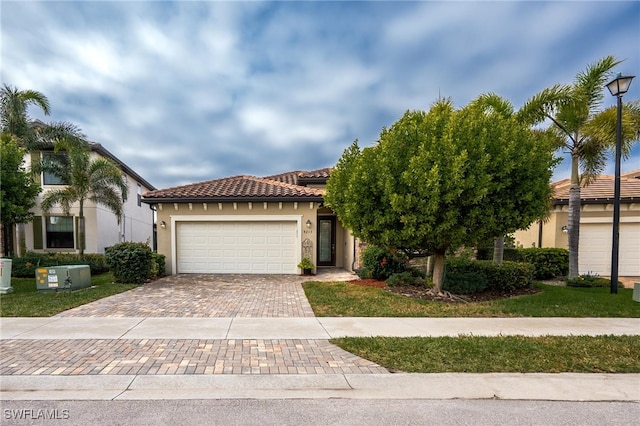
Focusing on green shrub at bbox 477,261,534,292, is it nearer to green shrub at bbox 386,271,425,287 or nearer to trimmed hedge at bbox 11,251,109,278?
green shrub at bbox 386,271,425,287

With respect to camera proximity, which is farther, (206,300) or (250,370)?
(206,300)

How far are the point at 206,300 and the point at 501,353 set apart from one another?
6608 millimetres

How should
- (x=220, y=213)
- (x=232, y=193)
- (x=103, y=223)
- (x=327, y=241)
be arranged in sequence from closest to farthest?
1. (x=232, y=193)
2. (x=220, y=213)
3. (x=327, y=241)
4. (x=103, y=223)

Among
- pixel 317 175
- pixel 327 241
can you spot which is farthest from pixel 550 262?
pixel 317 175

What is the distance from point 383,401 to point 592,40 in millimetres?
11670

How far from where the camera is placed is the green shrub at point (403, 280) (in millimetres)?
9789

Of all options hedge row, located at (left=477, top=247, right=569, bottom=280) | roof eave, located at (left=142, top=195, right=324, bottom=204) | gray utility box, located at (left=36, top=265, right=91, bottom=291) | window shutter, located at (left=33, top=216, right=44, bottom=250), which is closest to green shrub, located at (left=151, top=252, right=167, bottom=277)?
roof eave, located at (left=142, top=195, right=324, bottom=204)

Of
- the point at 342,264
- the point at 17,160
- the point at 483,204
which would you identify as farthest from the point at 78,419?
the point at 342,264

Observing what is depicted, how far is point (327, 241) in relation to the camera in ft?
50.0

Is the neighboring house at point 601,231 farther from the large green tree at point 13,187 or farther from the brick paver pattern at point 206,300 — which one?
the large green tree at point 13,187

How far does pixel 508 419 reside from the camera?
3.01 metres

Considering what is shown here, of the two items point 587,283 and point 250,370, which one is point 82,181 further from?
point 587,283

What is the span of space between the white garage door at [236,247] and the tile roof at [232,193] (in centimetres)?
116

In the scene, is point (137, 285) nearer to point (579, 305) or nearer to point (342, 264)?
point (342, 264)
